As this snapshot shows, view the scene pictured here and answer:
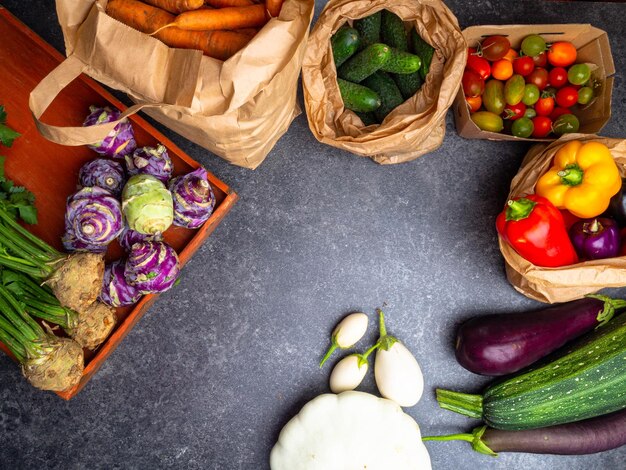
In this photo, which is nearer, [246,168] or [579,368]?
[579,368]

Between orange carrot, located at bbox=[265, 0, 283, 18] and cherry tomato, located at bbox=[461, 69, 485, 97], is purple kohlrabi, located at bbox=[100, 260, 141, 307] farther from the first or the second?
cherry tomato, located at bbox=[461, 69, 485, 97]

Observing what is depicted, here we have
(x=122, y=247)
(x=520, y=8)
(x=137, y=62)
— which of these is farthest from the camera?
(x=520, y=8)

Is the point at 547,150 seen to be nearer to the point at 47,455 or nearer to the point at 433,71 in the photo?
the point at 433,71

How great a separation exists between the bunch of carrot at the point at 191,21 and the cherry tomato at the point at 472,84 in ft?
1.68

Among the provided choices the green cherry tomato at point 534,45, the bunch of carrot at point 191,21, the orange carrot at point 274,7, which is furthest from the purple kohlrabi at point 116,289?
the green cherry tomato at point 534,45

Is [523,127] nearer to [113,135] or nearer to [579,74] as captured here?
[579,74]

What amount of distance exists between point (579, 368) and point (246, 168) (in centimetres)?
94

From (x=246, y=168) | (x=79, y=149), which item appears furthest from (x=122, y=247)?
(x=246, y=168)

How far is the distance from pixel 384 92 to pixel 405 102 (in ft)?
0.18

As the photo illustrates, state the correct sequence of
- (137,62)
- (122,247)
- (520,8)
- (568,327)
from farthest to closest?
(520,8), (568,327), (122,247), (137,62)

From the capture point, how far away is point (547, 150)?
1255mm

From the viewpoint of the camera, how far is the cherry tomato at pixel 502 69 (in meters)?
1.30

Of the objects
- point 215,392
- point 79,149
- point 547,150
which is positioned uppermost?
point 79,149

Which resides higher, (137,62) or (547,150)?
(137,62)
